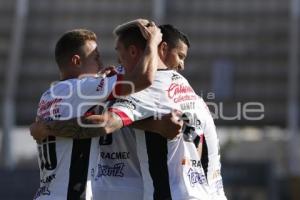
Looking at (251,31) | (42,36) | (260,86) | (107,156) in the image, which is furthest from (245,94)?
(107,156)

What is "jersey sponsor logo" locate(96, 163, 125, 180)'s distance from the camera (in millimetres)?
5283

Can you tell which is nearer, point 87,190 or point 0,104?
point 87,190

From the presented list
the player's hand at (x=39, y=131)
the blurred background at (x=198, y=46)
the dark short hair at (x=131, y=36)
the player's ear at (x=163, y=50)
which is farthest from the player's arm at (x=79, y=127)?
the blurred background at (x=198, y=46)

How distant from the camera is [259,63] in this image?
35000mm

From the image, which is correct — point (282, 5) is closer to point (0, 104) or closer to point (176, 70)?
point (0, 104)

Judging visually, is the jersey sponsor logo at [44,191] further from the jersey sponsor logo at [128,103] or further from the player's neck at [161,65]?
the player's neck at [161,65]

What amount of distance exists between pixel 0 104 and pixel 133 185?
31677 millimetres

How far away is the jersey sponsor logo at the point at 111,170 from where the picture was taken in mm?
5283

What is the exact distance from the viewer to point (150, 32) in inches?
193

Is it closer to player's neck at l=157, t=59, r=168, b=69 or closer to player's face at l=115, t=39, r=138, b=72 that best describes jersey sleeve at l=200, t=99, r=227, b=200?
player's neck at l=157, t=59, r=168, b=69

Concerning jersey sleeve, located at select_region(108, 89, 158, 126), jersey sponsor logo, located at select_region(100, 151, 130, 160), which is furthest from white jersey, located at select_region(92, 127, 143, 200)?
jersey sleeve, located at select_region(108, 89, 158, 126)

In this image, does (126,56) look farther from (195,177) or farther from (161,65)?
(195,177)

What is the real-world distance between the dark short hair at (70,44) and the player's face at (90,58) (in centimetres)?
3

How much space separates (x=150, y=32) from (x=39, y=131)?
875 millimetres
